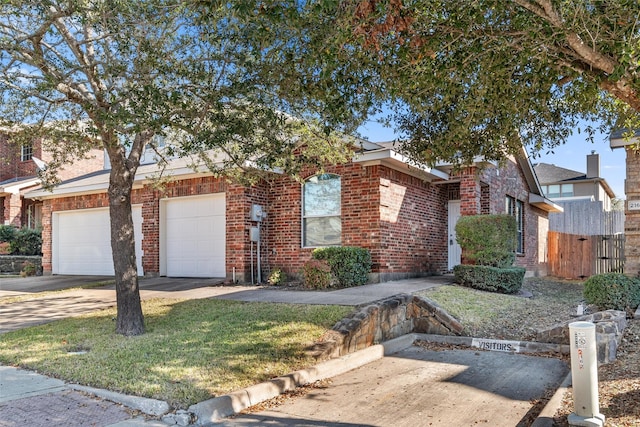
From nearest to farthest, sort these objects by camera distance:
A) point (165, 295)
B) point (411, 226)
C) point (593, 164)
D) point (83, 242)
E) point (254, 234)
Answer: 1. point (165, 295)
2. point (254, 234)
3. point (411, 226)
4. point (83, 242)
5. point (593, 164)

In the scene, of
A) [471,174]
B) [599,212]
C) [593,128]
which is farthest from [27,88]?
[599,212]

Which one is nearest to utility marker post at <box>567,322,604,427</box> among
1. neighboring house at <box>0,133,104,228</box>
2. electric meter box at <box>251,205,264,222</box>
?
electric meter box at <box>251,205,264,222</box>

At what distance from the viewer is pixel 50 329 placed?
25.9ft

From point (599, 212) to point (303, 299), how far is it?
69.8 ft

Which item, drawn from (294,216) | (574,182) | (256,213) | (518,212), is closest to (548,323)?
(294,216)

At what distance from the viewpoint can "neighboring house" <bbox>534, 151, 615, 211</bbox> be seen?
33.6m

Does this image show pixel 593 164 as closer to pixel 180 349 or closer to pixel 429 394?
pixel 429 394

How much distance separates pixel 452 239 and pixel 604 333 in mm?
9441

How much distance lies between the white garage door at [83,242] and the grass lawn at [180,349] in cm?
776

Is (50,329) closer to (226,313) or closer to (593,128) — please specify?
(226,313)

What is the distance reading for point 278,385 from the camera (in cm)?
557

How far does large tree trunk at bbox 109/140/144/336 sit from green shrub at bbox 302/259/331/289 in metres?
4.50

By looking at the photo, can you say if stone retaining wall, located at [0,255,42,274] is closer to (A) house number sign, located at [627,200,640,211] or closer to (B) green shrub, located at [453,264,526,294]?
(B) green shrub, located at [453,264,526,294]

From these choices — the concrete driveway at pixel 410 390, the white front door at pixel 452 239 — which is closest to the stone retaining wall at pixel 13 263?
the concrete driveway at pixel 410 390
